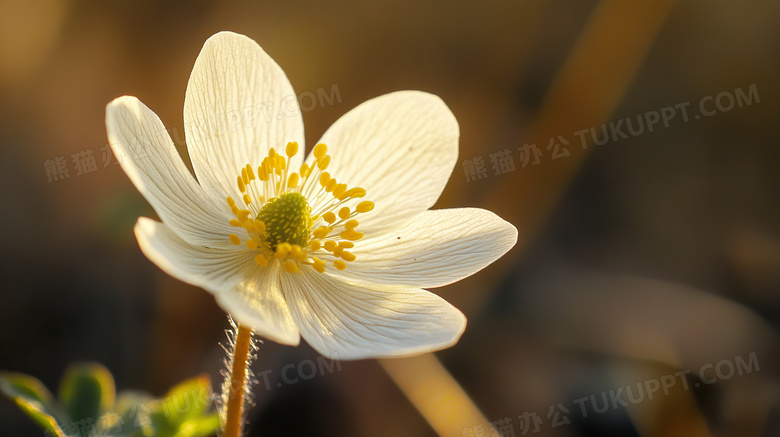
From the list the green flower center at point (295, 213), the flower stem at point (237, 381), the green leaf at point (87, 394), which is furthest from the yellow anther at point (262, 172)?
the green leaf at point (87, 394)

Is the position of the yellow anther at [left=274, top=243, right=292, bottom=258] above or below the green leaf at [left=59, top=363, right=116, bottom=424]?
above

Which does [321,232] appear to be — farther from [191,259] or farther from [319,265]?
[191,259]

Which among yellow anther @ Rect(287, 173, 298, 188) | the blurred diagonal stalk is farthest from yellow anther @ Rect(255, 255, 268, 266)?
the blurred diagonal stalk

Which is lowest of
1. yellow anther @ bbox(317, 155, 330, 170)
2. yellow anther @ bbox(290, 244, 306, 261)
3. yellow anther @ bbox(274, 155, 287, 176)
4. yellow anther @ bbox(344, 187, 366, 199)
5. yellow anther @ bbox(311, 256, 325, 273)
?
yellow anther @ bbox(311, 256, 325, 273)

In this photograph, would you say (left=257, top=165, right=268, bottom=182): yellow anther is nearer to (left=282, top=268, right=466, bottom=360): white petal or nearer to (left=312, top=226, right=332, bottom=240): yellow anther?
(left=312, top=226, right=332, bottom=240): yellow anther

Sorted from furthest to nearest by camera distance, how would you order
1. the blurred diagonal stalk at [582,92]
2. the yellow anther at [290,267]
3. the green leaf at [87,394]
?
1. the blurred diagonal stalk at [582,92]
2. the green leaf at [87,394]
3. the yellow anther at [290,267]

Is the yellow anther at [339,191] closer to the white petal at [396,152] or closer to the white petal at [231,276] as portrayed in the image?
the white petal at [396,152]

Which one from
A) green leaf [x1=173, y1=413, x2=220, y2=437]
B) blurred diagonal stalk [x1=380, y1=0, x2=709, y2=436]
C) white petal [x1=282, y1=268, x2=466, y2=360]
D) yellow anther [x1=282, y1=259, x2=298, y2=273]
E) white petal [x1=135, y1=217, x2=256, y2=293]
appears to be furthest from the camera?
blurred diagonal stalk [x1=380, y1=0, x2=709, y2=436]

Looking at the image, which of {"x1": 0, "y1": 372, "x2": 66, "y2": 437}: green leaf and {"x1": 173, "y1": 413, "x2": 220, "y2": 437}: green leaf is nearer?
{"x1": 0, "y1": 372, "x2": 66, "y2": 437}: green leaf

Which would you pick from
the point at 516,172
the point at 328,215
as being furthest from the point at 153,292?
the point at 516,172
